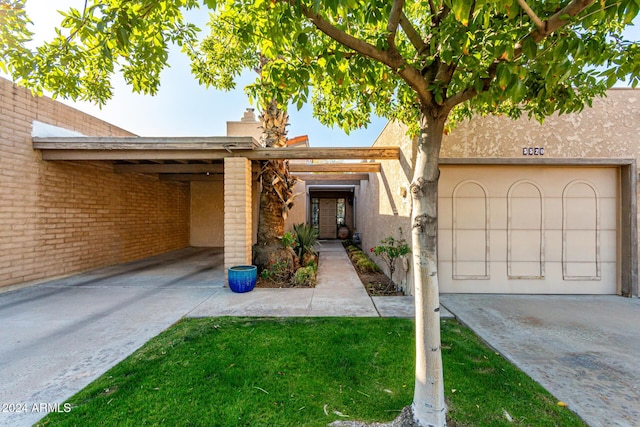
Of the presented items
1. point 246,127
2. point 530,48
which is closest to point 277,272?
point 530,48

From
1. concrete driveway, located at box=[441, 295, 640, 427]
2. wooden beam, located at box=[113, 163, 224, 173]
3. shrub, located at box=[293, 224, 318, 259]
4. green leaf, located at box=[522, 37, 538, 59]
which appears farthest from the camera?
wooden beam, located at box=[113, 163, 224, 173]

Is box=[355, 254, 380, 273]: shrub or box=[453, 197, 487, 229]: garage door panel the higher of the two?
box=[453, 197, 487, 229]: garage door panel

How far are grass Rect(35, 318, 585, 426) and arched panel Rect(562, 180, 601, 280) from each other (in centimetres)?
393

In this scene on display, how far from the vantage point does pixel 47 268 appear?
6.48 metres

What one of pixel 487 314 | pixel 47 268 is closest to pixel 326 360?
pixel 487 314

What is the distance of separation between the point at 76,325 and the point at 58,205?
446 centimetres

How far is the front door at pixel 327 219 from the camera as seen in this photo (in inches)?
679

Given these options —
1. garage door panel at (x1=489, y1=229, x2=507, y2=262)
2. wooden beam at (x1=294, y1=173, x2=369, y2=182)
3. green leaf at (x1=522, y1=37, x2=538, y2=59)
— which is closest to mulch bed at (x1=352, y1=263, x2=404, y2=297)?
garage door panel at (x1=489, y1=229, x2=507, y2=262)

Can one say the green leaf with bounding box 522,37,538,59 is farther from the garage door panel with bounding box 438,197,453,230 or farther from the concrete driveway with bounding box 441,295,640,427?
the garage door panel with bounding box 438,197,453,230

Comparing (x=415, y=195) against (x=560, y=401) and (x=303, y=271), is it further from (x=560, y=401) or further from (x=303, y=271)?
(x=303, y=271)

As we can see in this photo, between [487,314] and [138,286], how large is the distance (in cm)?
721

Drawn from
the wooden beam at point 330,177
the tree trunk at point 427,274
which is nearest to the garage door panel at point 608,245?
the tree trunk at point 427,274

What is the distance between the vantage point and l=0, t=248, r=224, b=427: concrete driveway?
8.45 feet

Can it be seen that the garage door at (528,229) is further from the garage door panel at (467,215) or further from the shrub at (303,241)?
the shrub at (303,241)
